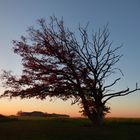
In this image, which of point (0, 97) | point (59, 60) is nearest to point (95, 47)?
point (59, 60)

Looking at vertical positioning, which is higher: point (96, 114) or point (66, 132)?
point (96, 114)

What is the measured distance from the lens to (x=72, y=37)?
131 ft

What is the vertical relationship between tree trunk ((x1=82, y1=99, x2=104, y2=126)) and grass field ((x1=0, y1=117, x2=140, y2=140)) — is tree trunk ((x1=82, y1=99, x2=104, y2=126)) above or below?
above

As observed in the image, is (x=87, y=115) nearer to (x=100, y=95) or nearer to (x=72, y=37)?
(x=100, y=95)

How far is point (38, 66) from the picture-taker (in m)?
38.2

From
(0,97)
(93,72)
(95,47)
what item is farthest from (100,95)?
(0,97)

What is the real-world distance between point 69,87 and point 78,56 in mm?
3482

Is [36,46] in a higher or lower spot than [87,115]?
higher

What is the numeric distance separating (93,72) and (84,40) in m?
4.05

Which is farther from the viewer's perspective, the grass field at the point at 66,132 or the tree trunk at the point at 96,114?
the tree trunk at the point at 96,114

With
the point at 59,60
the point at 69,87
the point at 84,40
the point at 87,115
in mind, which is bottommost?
the point at 87,115

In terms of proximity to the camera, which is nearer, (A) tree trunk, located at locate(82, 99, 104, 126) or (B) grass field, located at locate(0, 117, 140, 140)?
(B) grass field, located at locate(0, 117, 140, 140)

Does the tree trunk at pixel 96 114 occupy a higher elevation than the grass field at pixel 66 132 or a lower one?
higher

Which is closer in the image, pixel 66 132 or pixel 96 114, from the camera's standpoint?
pixel 66 132
